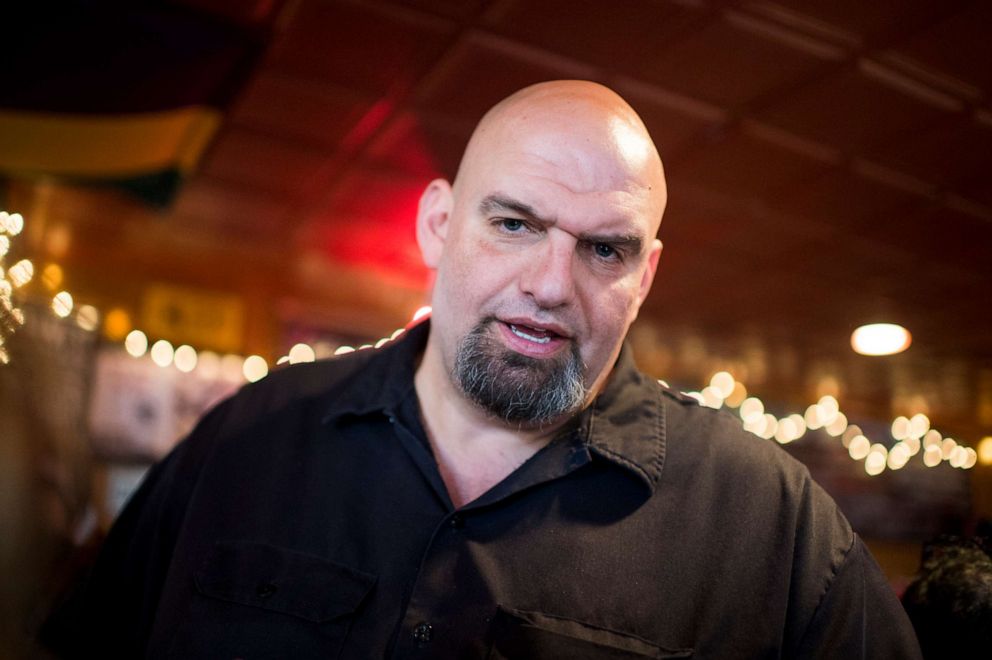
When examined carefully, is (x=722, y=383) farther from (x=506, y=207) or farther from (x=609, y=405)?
(x=506, y=207)

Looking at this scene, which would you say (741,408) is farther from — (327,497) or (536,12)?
(327,497)

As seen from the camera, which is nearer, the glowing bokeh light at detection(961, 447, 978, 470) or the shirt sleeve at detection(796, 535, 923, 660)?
the shirt sleeve at detection(796, 535, 923, 660)

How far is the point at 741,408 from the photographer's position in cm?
877

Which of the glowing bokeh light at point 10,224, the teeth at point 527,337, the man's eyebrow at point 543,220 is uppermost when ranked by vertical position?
the man's eyebrow at point 543,220

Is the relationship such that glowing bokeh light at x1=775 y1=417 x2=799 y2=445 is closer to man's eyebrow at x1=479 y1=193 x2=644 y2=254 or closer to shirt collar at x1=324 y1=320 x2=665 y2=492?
shirt collar at x1=324 y1=320 x2=665 y2=492

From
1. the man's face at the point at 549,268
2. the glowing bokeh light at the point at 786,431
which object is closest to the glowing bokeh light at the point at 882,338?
the man's face at the point at 549,268

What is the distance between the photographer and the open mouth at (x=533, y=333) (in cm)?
123

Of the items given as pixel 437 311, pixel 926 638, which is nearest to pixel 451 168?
pixel 437 311

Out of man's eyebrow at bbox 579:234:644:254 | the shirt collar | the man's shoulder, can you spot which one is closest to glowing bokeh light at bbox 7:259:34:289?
the man's shoulder

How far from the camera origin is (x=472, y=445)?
1381 millimetres

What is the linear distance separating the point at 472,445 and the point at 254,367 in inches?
175

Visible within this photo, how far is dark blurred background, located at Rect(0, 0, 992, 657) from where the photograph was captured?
6.68ft

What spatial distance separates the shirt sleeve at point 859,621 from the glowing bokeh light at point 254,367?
4771 mm

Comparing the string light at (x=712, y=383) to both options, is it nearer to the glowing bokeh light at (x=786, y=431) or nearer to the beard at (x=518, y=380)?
the glowing bokeh light at (x=786, y=431)
